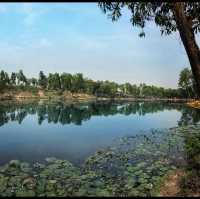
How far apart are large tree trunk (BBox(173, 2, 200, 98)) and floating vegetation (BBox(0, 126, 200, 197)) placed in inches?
173

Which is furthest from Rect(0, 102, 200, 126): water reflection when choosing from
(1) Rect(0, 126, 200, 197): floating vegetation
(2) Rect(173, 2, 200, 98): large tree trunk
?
(2) Rect(173, 2, 200, 98): large tree trunk

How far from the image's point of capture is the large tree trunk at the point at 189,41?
9984 mm

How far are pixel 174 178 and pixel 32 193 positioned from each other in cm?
546

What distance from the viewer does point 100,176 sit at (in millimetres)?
13242

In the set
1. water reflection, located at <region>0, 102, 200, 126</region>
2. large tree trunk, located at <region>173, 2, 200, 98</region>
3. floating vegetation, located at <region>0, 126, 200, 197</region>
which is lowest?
water reflection, located at <region>0, 102, 200, 126</region>

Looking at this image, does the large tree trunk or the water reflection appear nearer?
the large tree trunk

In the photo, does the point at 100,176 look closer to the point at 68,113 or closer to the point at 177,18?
the point at 177,18

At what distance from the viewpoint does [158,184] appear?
38.5 feet

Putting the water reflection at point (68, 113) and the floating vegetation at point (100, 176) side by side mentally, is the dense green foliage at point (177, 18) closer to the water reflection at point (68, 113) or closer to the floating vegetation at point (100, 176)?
the floating vegetation at point (100, 176)

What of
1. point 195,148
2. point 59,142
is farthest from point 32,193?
point 59,142

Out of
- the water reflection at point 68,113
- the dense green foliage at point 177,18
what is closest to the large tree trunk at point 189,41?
the dense green foliage at point 177,18

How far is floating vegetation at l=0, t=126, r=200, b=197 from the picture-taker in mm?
→ 11034

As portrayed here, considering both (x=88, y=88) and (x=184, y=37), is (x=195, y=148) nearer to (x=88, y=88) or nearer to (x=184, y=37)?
(x=184, y=37)

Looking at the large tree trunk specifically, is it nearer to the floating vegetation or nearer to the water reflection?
the floating vegetation
